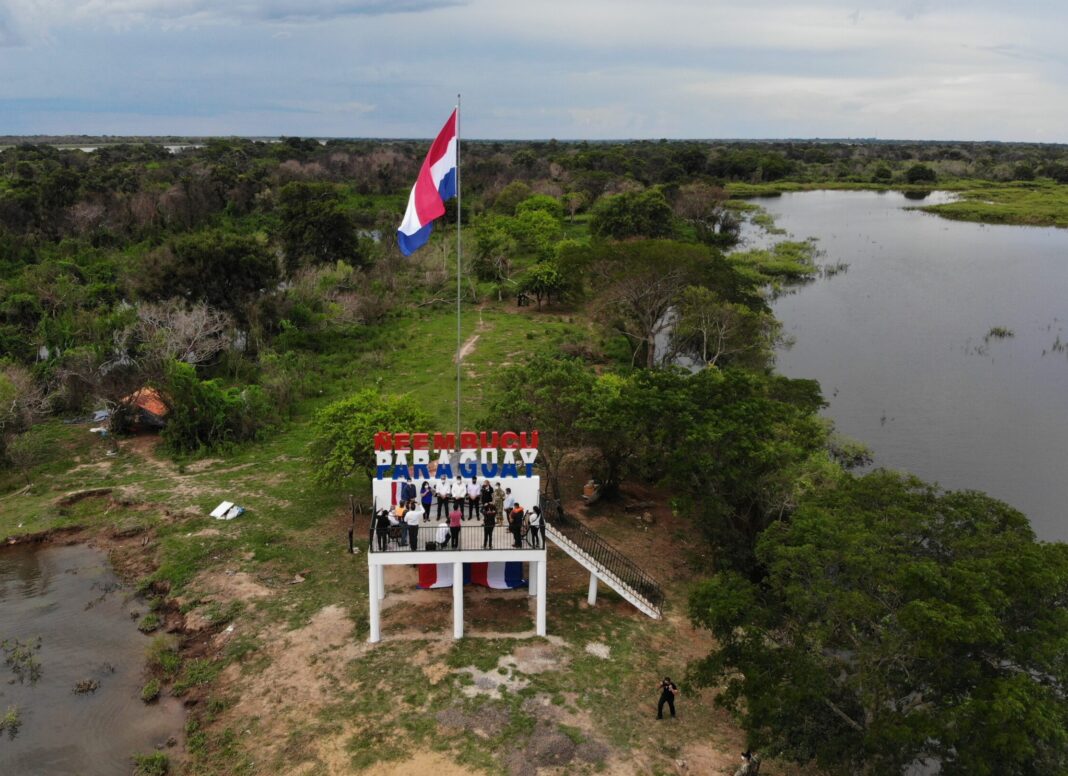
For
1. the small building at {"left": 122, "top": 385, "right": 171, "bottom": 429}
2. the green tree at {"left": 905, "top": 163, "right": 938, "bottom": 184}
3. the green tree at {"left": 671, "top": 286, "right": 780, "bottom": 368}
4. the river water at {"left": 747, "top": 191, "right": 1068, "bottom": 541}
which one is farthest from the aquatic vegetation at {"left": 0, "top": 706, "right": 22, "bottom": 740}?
the green tree at {"left": 905, "top": 163, "right": 938, "bottom": 184}

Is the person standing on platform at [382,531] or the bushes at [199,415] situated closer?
the person standing on platform at [382,531]

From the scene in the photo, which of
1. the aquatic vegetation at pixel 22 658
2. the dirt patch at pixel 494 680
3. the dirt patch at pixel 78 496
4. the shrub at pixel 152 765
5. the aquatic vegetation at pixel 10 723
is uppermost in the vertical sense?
the dirt patch at pixel 78 496

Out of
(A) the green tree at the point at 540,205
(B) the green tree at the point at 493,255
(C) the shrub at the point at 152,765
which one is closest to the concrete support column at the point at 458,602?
(C) the shrub at the point at 152,765

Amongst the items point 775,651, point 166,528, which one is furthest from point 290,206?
point 775,651

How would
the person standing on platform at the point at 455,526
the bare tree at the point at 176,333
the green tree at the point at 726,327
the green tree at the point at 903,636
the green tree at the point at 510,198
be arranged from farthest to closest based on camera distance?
the green tree at the point at 510,198 → the green tree at the point at 726,327 → the bare tree at the point at 176,333 → the person standing on platform at the point at 455,526 → the green tree at the point at 903,636

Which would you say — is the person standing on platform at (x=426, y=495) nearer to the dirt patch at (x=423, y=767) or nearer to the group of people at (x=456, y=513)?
the group of people at (x=456, y=513)
